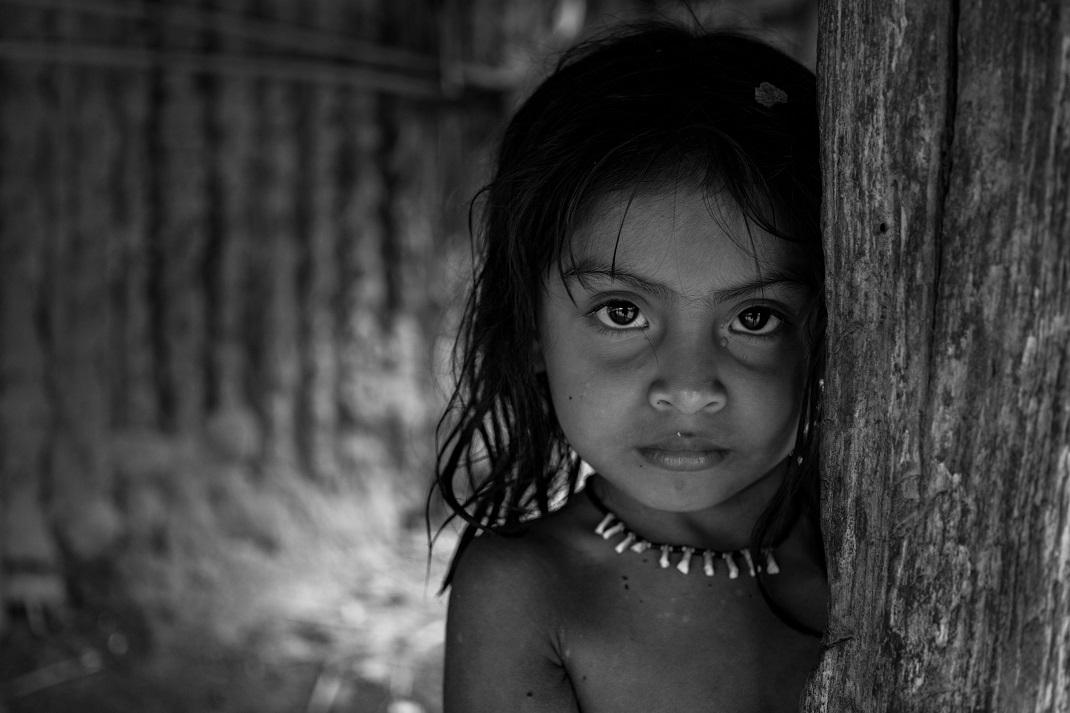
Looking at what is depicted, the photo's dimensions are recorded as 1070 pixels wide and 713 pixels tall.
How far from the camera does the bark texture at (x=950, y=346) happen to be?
772mm

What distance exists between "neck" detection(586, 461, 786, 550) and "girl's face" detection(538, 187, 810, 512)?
0.10m

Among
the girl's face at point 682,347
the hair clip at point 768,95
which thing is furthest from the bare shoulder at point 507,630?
the hair clip at point 768,95

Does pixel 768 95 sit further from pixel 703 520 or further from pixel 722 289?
pixel 703 520

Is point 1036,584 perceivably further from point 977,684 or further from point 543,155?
point 543,155

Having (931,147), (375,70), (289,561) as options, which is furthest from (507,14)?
(931,147)

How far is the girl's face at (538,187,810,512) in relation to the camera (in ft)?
3.95

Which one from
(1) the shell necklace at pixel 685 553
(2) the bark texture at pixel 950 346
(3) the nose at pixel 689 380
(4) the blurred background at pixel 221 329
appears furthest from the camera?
(4) the blurred background at pixel 221 329

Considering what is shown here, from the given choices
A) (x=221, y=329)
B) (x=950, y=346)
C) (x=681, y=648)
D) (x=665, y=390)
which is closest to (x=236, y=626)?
(x=221, y=329)

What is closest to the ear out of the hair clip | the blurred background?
the hair clip

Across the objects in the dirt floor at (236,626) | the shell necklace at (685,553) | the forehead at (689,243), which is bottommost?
the dirt floor at (236,626)

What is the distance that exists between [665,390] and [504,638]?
0.34 m

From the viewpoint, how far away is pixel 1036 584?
0.80 metres

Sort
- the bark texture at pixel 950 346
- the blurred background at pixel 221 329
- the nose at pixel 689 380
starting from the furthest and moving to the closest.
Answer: the blurred background at pixel 221 329
the nose at pixel 689 380
the bark texture at pixel 950 346

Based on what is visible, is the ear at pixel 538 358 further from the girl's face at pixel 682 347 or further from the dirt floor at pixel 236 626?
the dirt floor at pixel 236 626
